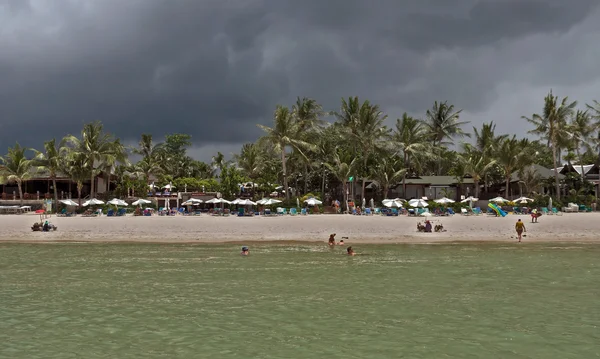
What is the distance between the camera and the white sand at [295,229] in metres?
28.1

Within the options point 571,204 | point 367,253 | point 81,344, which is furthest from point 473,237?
point 81,344

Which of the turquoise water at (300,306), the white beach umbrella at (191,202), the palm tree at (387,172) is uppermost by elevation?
the palm tree at (387,172)

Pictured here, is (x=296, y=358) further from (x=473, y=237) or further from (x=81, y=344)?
(x=473, y=237)

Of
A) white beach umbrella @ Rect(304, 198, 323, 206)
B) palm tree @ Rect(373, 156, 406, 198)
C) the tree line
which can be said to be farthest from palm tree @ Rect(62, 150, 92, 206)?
palm tree @ Rect(373, 156, 406, 198)

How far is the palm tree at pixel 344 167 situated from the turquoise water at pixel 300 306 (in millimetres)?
22641

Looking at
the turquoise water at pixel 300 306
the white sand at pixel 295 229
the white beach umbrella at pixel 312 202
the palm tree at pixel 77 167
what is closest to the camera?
the turquoise water at pixel 300 306

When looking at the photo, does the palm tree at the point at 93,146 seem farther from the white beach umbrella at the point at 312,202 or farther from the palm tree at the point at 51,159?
the white beach umbrella at the point at 312,202

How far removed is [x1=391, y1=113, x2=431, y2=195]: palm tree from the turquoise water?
30.7m

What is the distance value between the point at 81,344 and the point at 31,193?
48569 millimetres

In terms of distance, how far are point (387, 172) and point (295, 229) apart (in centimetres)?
1842

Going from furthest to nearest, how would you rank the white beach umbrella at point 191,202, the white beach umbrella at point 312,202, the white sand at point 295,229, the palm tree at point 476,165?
1. the palm tree at point 476,165
2. the white beach umbrella at point 191,202
3. the white beach umbrella at point 312,202
4. the white sand at point 295,229

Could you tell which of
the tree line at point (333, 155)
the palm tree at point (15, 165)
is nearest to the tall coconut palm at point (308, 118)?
the tree line at point (333, 155)

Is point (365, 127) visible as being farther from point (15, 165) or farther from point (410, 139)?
point (15, 165)

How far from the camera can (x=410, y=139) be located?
52.0m
